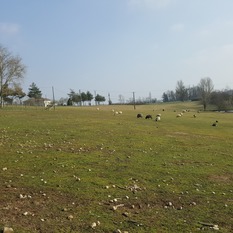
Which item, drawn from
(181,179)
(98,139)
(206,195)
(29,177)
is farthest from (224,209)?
(98,139)

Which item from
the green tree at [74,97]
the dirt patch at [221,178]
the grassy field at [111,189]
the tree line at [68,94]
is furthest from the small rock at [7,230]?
the green tree at [74,97]

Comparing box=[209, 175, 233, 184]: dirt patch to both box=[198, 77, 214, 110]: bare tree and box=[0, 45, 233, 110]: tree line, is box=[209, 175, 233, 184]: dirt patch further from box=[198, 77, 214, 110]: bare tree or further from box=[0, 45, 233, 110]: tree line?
box=[198, 77, 214, 110]: bare tree

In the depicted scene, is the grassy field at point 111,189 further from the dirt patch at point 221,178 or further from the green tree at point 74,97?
the green tree at point 74,97

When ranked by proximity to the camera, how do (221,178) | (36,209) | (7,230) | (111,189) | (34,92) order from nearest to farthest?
1. (7,230)
2. (36,209)
3. (111,189)
4. (221,178)
5. (34,92)

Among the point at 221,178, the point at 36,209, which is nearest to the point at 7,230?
the point at 36,209

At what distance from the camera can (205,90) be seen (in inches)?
6166

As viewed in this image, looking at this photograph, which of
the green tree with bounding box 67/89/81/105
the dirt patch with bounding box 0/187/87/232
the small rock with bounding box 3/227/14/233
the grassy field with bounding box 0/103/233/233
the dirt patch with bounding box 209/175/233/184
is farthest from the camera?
the green tree with bounding box 67/89/81/105

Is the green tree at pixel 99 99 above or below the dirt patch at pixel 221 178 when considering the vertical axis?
above

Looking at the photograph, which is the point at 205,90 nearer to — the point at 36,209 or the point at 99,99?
the point at 99,99

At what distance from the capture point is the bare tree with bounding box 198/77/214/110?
484 feet

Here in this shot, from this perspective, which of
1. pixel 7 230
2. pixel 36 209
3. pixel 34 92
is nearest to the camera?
pixel 7 230

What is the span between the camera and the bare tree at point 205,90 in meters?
148

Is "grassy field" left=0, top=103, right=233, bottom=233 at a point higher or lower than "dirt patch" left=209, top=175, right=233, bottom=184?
higher

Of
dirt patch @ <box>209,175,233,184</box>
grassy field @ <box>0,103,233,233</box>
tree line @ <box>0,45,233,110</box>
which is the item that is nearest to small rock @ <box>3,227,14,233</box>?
grassy field @ <box>0,103,233,233</box>
